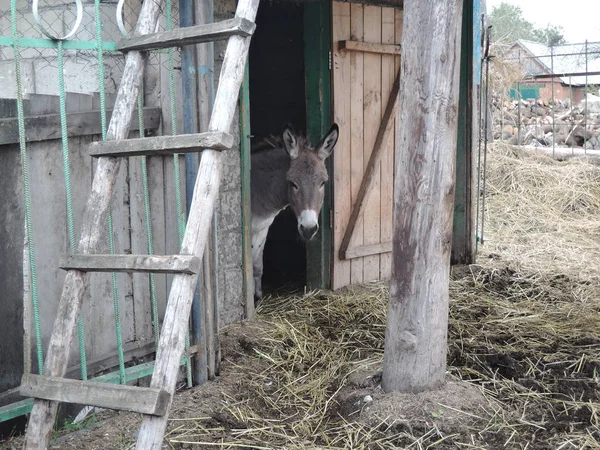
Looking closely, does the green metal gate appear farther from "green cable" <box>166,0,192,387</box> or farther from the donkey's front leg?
the donkey's front leg

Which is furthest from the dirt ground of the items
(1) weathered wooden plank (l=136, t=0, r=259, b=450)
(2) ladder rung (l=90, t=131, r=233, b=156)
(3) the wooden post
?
(2) ladder rung (l=90, t=131, r=233, b=156)

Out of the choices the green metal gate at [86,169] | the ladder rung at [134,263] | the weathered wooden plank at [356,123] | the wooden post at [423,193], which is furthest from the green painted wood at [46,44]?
the weathered wooden plank at [356,123]

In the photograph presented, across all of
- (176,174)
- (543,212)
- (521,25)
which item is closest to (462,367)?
(176,174)

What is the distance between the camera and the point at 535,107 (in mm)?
22438

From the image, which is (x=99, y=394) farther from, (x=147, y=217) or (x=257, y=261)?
(x=257, y=261)

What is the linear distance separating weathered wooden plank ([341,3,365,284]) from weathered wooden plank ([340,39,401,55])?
0.28 ft

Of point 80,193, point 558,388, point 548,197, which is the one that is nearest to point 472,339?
point 558,388

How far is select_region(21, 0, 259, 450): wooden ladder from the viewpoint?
2703mm

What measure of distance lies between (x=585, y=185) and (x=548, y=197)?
871mm

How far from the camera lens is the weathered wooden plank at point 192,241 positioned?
2.66m

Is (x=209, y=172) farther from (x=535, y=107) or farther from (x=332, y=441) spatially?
(x=535, y=107)

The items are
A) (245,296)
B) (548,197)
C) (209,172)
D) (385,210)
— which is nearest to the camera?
(209,172)

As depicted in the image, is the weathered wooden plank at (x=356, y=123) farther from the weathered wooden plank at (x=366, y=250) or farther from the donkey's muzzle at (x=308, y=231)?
the donkey's muzzle at (x=308, y=231)

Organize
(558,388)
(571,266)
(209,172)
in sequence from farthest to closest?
(571,266) → (558,388) → (209,172)
